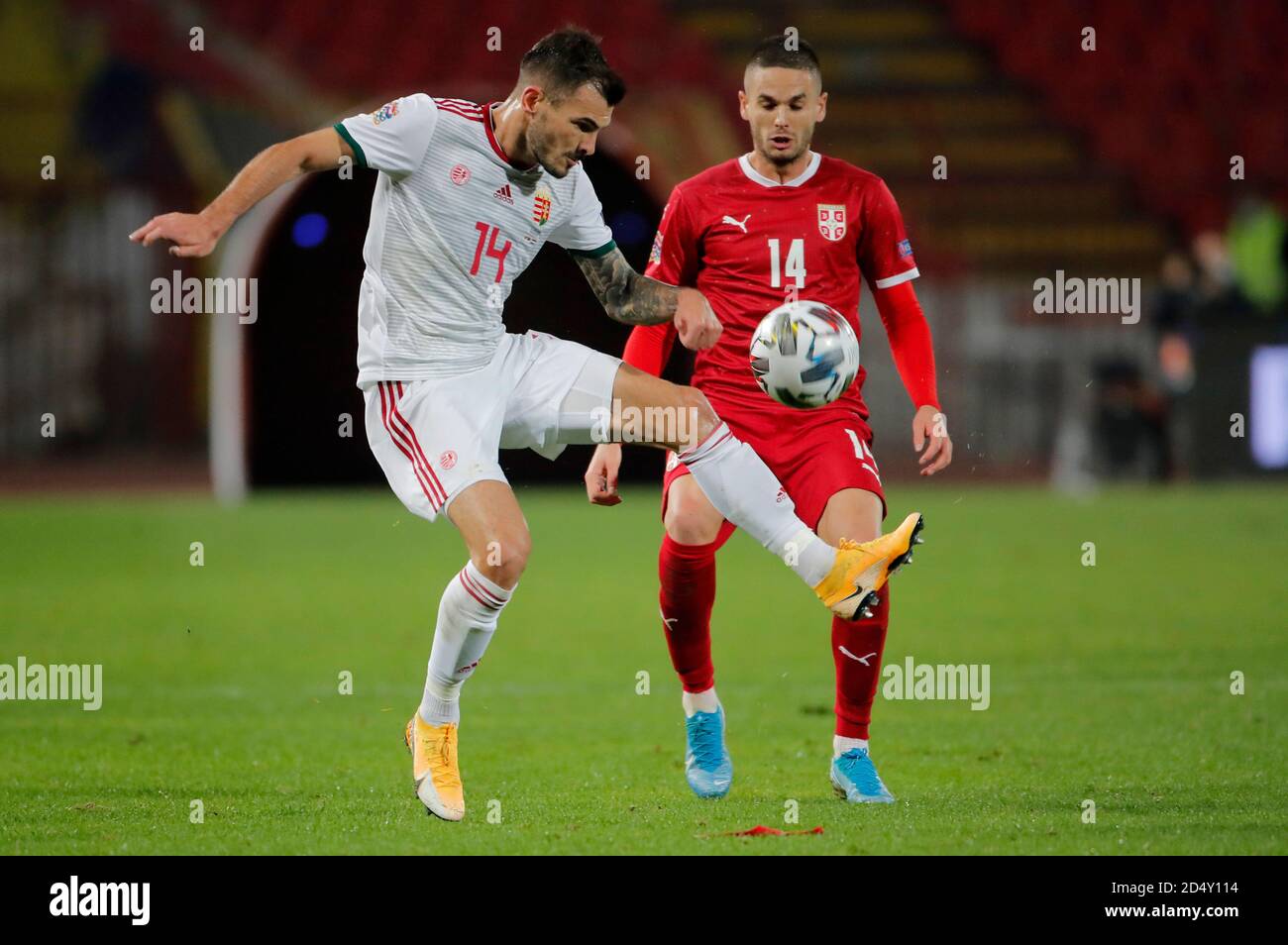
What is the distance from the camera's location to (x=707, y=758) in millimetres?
5488

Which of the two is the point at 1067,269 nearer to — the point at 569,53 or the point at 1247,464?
the point at 1247,464

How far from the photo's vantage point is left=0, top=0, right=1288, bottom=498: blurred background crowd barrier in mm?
18047

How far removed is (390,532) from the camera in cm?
1473

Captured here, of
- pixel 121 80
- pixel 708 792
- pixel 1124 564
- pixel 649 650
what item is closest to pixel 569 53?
pixel 708 792

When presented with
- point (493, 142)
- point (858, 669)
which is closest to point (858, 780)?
point (858, 669)

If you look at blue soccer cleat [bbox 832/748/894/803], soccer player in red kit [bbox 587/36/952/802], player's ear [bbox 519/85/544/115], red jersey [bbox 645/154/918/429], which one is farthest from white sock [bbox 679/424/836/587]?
player's ear [bbox 519/85/544/115]

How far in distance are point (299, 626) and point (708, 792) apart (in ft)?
15.1

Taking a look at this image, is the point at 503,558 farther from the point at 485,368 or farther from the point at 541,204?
the point at 541,204

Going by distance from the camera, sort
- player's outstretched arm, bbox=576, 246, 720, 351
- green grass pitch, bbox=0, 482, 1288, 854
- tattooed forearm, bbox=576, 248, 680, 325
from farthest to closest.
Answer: tattooed forearm, bbox=576, 248, 680, 325 < player's outstretched arm, bbox=576, 246, 720, 351 < green grass pitch, bbox=0, 482, 1288, 854

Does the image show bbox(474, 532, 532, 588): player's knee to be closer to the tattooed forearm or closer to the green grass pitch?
the green grass pitch

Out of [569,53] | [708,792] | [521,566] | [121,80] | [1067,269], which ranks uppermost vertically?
[121,80]

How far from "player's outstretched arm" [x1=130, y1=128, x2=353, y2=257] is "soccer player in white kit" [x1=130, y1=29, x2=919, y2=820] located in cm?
2

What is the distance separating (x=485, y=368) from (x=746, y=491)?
863 mm

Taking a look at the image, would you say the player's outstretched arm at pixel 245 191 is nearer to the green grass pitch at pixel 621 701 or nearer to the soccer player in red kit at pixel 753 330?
the soccer player in red kit at pixel 753 330
